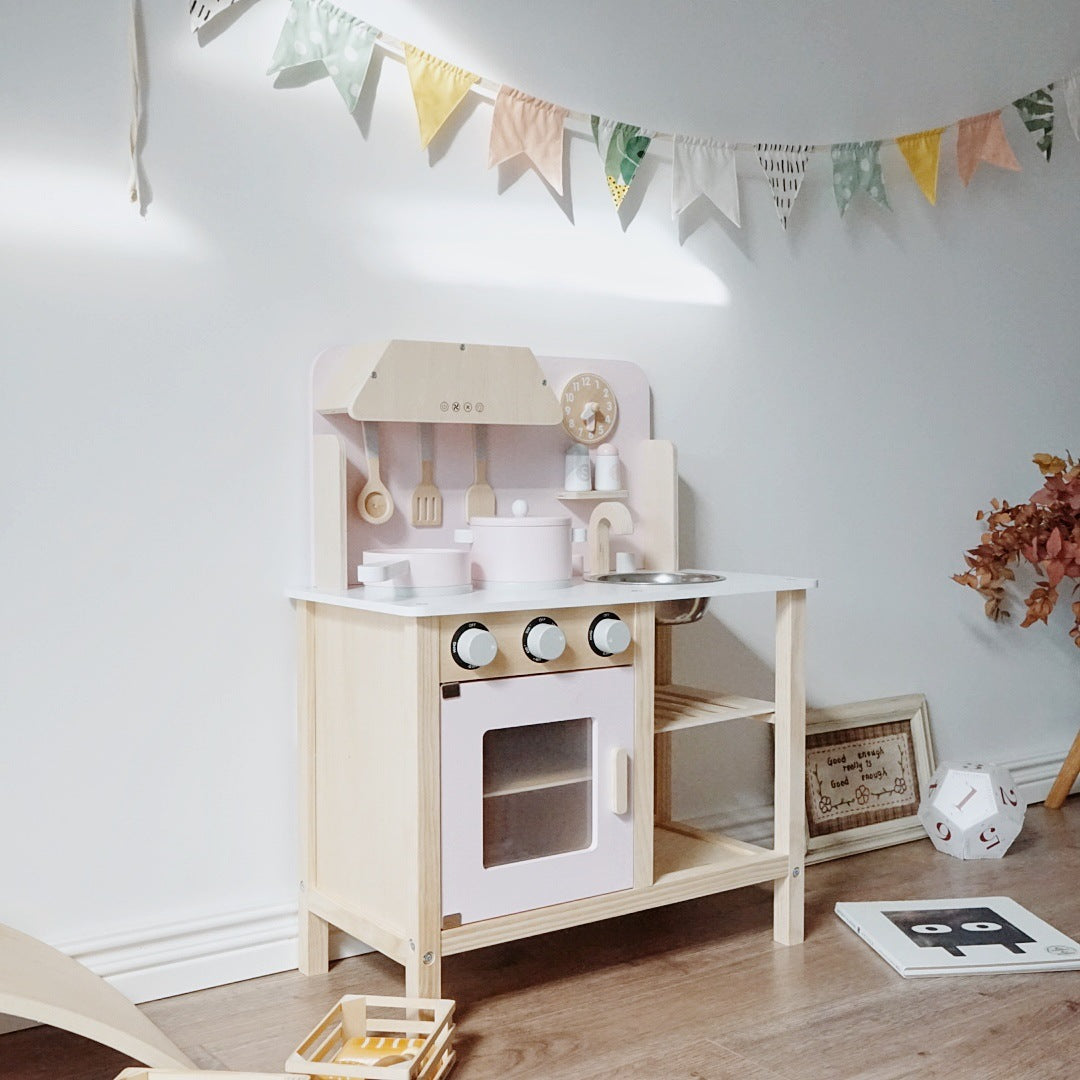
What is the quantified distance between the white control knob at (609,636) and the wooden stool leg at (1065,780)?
60.2 inches

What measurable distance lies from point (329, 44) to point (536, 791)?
1.15 meters

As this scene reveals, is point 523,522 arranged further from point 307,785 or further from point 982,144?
point 982,144

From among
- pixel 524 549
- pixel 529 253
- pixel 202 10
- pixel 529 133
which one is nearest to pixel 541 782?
pixel 524 549

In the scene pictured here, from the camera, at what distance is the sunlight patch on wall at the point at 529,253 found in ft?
6.62

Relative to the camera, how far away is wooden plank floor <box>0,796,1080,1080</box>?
5.16ft

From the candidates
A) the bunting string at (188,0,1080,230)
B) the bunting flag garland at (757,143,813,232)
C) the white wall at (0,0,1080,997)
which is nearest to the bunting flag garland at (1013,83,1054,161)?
the bunting string at (188,0,1080,230)

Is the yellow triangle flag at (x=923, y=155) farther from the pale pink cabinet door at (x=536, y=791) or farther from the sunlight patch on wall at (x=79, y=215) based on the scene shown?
the sunlight patch on wall at (x=79, y=215)

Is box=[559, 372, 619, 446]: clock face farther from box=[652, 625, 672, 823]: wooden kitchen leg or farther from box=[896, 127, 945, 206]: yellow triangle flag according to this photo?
box=[896, 127, 945, 206]: yellow triangle flag

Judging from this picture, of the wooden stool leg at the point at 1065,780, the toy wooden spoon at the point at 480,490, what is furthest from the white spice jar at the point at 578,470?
the wooden stool leg at the point at 1065,780

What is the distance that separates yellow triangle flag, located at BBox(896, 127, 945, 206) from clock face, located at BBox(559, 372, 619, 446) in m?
0.89

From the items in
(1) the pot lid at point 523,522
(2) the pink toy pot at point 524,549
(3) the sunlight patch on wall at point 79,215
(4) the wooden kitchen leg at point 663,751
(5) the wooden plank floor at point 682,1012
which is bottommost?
(5) the wooden plank floor at point 682,1012

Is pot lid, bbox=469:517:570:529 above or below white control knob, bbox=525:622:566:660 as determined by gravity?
above

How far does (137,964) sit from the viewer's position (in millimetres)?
1792

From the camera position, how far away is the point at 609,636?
177 cm
